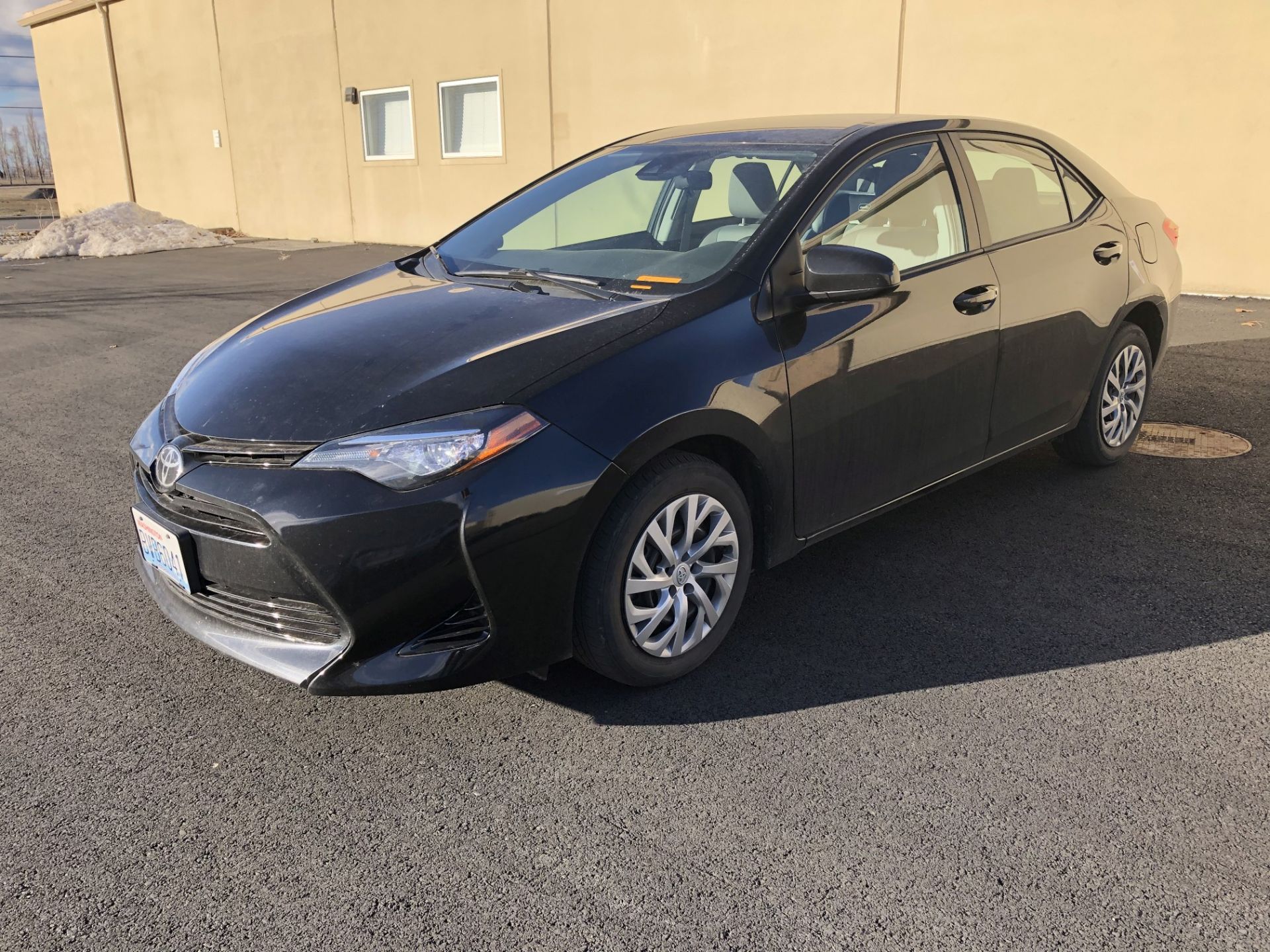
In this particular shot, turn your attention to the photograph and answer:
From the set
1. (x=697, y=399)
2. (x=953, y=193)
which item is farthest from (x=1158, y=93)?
(x=697, y=399)

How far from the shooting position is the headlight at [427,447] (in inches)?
100

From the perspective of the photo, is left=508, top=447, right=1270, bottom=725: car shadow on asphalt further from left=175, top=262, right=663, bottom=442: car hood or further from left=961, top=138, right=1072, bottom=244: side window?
left=961, top=138, right=1072, bottom=244: side window

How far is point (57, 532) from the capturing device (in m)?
4.37

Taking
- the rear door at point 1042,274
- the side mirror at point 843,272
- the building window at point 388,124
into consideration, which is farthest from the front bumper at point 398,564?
the building window at point 388,124

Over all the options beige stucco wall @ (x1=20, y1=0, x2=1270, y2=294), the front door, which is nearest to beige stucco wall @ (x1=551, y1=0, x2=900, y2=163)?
beige stucco wall @ (x1=20, y1=0, x2=1270, y2=294)

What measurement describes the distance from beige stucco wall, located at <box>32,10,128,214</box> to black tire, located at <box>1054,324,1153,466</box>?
2421 cm

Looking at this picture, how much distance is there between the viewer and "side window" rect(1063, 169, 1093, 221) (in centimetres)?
448

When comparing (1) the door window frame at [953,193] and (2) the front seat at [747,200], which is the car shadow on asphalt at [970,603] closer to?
(1) the door window frame at [953,193]

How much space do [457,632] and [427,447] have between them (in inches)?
18.8

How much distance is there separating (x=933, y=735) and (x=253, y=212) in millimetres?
20062

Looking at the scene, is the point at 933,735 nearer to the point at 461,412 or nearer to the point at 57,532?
the point at 461,412

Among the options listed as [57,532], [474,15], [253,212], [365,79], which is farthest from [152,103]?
[57,532]

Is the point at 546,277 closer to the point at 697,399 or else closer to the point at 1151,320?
the point at 697,399

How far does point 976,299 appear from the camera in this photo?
377cm
